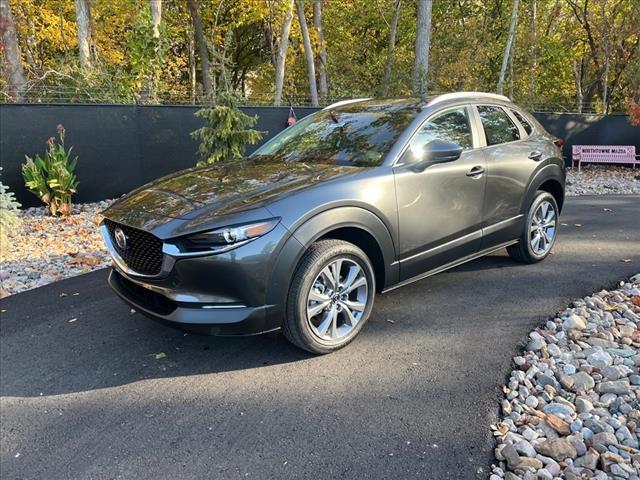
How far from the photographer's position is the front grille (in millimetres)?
2955

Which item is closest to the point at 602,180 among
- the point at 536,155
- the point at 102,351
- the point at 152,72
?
the point at 536,155

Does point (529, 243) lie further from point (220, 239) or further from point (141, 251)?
point (141, 251)

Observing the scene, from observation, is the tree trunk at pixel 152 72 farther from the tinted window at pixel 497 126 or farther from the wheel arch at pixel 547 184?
the wheel arch at pixel 547 184

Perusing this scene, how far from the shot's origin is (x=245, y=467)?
7.66 feet

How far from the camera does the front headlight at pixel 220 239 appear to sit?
281 centimetres

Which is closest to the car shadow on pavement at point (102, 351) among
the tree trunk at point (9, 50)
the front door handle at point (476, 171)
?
the front door handle at point (476, 171)

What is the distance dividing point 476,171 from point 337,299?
1.71 metres

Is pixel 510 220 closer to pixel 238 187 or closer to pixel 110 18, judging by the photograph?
pixel 238 187

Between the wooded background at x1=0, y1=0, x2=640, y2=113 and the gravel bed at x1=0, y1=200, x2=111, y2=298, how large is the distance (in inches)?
125

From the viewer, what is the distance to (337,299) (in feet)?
10.8

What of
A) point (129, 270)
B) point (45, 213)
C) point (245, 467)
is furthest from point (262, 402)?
point (45, 213)

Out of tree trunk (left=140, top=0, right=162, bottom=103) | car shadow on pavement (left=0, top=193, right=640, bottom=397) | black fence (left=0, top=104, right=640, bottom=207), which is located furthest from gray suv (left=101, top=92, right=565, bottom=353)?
tree trunk (left=140, top=0, right=162, bottom=103)

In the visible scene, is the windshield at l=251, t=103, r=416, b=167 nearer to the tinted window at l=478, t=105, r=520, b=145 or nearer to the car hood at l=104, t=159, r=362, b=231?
the car hood at l=104, t=159, r=362, b=231

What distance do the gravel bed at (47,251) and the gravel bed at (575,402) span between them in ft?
15.2
